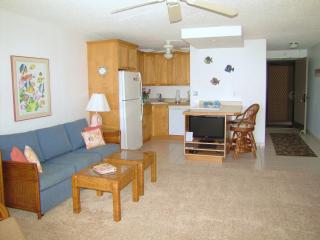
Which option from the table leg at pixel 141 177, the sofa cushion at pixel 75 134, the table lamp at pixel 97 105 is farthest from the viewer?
the table lamp at pixel 97 105

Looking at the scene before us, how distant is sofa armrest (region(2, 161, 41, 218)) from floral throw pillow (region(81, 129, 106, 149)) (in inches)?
56.0

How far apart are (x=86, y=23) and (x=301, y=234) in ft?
12.8

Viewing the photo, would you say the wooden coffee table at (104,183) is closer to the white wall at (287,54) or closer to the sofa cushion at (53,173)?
the sofa cushion at (53,173)

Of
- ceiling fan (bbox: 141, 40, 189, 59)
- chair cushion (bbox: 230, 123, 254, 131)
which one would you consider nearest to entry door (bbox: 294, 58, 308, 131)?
chair cushion (bbox: 230, 123, 254, 131)

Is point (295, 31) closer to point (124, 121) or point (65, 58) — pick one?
point (124, 121)

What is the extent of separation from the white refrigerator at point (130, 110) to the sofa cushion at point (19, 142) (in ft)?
6.36

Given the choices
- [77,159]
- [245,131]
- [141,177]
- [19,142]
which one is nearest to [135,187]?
[141,177]

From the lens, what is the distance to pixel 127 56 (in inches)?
224

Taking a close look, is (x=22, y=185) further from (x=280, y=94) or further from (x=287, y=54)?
(x=280, y=94)

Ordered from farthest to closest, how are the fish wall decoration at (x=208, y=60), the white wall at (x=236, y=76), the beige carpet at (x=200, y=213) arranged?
the fish wall decoration at (x=208, y=60), the white wall at (x=236, y=76), the beige carpet at (x=200, y=213)

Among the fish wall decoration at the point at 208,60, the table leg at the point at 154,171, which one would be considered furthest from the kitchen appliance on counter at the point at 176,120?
the table leg at the point at 154,171

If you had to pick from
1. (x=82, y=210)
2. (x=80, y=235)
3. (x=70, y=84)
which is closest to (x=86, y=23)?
(x=70, y=84)

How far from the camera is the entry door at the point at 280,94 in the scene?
9297 mm

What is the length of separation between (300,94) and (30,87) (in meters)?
7.11
